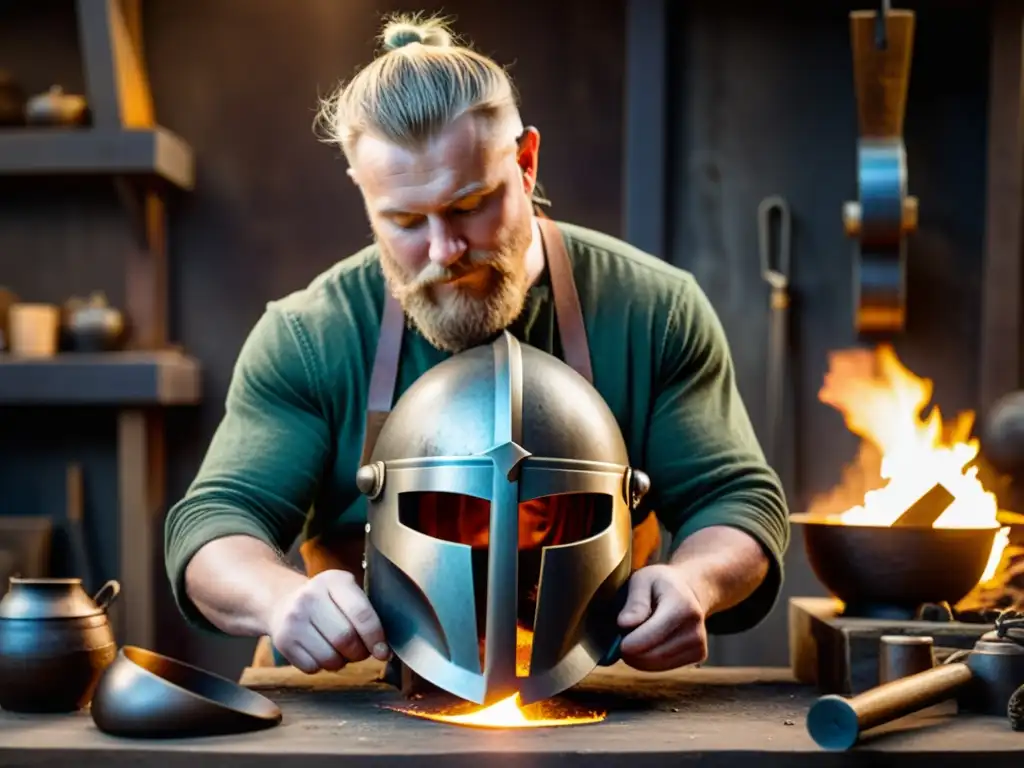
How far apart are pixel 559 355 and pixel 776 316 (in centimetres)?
153

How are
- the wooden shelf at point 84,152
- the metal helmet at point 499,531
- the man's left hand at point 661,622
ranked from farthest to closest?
the wooden shelf at point 84,152 < the man's left hand at point 661,622 < the metal helmet at point 499,531

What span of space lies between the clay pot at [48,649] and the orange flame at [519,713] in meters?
0.43

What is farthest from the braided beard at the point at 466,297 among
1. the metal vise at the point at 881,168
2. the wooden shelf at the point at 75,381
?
the wooden shelf at the point at 75,381

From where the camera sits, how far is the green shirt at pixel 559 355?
2.23m

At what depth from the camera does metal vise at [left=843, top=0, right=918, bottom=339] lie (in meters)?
3.46

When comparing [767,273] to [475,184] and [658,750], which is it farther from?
[658,750]

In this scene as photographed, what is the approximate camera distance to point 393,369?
90.8 inches

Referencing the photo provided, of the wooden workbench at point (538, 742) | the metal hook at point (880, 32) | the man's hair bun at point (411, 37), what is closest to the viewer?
the wooden workbench at point (538, 742)

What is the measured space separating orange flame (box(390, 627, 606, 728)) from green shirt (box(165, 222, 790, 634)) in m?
0.39

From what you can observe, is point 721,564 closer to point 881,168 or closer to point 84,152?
point 881,168

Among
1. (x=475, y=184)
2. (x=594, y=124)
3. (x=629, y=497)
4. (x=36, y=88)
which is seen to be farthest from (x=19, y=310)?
(x=629, y=497)

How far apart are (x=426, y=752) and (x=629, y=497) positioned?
0.50 meters

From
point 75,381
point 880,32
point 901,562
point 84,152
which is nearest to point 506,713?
point 901,562

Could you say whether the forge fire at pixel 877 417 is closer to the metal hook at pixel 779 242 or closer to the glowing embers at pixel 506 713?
the metal hook at pixel 779 242
